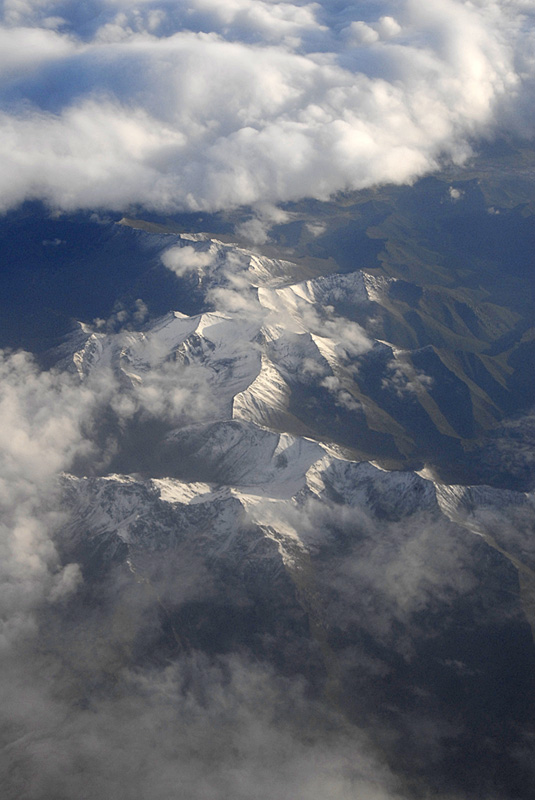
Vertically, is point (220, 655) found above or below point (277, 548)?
below

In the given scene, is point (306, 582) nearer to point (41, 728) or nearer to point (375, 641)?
point (375, 641)

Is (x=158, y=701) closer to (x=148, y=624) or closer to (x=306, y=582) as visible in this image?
(x=148, y=624)

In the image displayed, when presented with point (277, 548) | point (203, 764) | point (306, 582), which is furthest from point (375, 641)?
point (203, 764)

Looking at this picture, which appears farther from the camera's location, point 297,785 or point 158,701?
point 158,701

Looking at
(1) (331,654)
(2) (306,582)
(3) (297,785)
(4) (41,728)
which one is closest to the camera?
(3) (297,785)

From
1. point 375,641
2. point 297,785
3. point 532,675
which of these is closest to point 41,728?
point 297,785

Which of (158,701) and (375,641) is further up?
(375,641)

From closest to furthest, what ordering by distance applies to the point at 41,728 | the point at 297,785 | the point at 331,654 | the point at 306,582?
the point at 297,785, the point at 41,728, the point at 331,654, the point at 306,582

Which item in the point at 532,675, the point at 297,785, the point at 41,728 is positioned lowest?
the point at 41,728

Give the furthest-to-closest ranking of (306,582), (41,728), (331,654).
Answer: (306,582)
(331,654)
(41,728)
